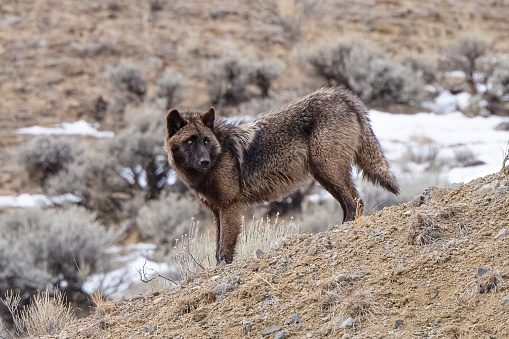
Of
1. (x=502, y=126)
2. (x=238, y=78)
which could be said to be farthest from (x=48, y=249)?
(x=502, y=126)

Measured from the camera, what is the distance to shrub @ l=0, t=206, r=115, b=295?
33.5 ft

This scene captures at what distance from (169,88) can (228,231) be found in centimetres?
1313

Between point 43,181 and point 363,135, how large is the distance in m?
11.6

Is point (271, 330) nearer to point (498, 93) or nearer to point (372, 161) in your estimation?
point (372, 161)

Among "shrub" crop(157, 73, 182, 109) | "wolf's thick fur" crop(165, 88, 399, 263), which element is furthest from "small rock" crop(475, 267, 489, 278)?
"shrub" crop(157, 73, 182, 109)

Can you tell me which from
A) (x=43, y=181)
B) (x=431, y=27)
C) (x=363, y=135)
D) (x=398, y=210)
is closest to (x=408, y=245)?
(x=398, y=210)

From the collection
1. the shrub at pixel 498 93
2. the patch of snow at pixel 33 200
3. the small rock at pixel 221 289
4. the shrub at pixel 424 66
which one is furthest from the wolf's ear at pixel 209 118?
the shrub at pixel 424 66

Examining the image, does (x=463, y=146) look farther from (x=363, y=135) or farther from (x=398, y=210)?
(x=398, y=210)

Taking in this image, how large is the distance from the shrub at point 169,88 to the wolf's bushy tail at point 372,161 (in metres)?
12.8

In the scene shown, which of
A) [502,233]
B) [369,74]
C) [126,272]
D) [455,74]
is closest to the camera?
[502,233]

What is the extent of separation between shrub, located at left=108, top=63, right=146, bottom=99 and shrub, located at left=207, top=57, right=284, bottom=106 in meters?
2.56

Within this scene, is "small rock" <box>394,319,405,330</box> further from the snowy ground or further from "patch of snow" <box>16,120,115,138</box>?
"patch of snow" <box>16,120,115,138</box>

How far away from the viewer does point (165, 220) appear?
13164mm

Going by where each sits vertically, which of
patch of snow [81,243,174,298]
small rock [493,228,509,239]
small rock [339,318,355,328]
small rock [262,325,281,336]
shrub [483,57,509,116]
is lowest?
patch of snow [81,243,174,298]
